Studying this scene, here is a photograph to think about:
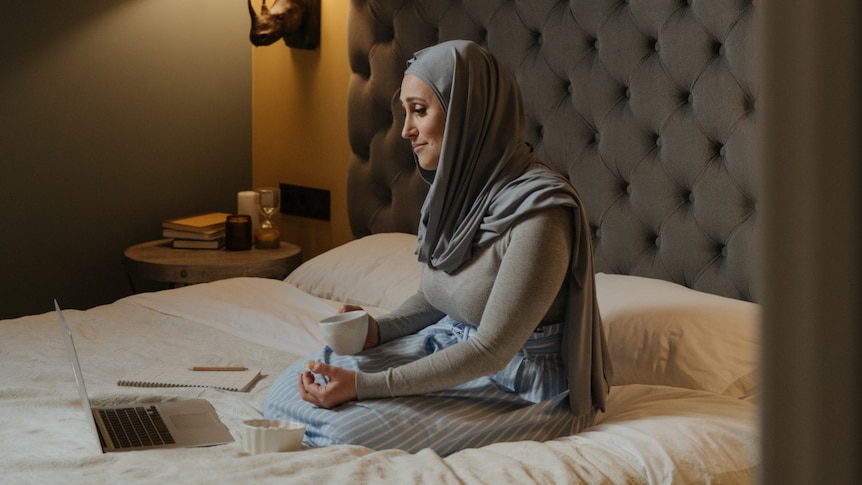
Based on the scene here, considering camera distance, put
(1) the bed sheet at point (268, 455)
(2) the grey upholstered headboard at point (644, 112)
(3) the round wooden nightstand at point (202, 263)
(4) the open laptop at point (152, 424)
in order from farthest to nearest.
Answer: (3) the round wooden nightstand at point (202, 263), (2) the grey upholstered headboard at point (644, 112), (4) the open laptop at point (152, 424), (1) the bed sheet at point (268, 455)

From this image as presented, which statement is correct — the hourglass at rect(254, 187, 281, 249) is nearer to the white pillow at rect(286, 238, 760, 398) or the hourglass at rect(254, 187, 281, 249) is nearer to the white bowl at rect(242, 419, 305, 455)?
the white pillow at rect(286, 238, 760, 398)

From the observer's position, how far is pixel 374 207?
10.0ft

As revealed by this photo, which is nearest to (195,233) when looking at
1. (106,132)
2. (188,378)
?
(106,132)

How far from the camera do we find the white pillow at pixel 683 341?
1.79 m

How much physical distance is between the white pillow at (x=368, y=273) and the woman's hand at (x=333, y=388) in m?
0.80

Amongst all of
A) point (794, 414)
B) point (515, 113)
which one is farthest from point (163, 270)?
point (794, 414)

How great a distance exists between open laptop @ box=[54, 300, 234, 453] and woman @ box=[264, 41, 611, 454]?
5.4 inches

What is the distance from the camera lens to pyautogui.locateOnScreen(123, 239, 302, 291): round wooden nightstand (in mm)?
2980

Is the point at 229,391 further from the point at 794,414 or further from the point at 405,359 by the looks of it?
the point at 794,414

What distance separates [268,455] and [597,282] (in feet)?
3.42

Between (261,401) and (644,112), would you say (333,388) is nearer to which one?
(261,401)

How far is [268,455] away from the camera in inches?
55.9

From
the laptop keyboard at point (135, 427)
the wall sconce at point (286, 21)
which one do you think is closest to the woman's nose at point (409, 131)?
the laptop keyboard at point (135, 427)

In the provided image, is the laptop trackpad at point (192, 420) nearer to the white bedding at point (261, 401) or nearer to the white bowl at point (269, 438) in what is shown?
the white bedding at point (261, 401)
